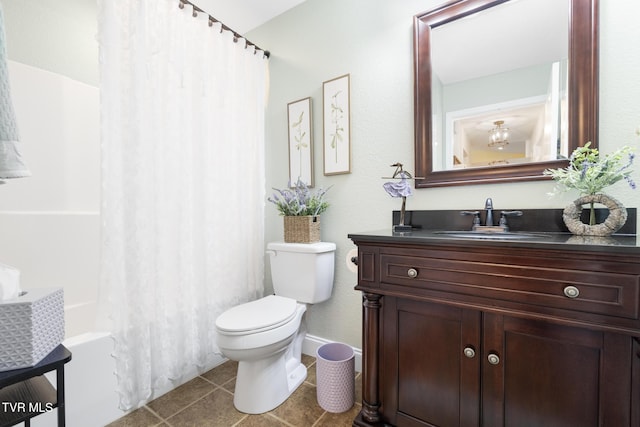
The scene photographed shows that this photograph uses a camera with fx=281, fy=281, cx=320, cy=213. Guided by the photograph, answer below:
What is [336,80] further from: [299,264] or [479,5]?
[299,264]

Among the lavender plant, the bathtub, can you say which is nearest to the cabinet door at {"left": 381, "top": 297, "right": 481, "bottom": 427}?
the lavender plant

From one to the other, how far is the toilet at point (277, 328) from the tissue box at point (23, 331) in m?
0.65

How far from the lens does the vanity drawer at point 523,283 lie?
781mm

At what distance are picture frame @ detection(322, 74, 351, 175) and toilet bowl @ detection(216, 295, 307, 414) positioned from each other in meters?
0.94

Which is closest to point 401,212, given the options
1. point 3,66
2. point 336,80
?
point 336,80

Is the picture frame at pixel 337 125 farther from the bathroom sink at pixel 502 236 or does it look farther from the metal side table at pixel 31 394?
the metal side table at pixel 31 394

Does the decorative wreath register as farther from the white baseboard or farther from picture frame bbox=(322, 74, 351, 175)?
the white baseboard

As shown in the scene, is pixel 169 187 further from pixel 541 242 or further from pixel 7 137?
pixel 541 242

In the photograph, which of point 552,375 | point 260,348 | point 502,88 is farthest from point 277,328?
point 502,88

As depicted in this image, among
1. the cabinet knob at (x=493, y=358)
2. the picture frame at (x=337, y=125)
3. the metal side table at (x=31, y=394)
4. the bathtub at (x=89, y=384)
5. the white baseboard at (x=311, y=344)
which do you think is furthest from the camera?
the white baseboard at (x=311, y=344)

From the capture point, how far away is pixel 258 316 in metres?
1.45

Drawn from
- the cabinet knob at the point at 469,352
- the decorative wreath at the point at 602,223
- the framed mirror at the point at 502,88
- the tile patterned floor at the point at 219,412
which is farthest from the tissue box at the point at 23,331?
the decorative wreath at the point at 602,223

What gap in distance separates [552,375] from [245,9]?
2.69 m

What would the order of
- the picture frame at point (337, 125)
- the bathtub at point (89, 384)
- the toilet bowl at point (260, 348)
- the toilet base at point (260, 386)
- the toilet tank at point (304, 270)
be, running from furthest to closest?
the picture frame at point (337, 125) → the toilet tank at point (304, 270) → the toilet base at point (260, 386) → the toilet bowl at point (260, 348) → the bathtub at point (89, 384)
